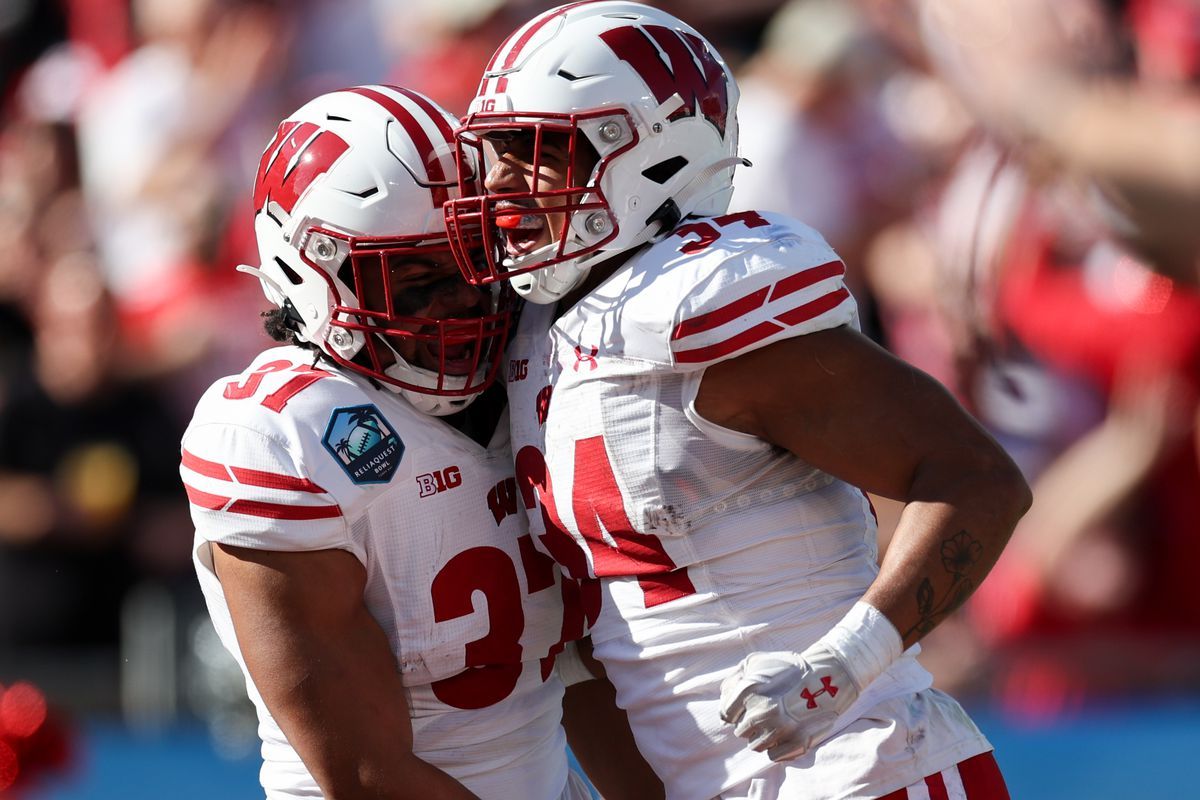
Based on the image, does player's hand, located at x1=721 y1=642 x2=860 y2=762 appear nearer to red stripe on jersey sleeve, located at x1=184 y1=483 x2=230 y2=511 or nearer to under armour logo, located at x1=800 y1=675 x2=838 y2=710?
under armour logo, located at x1=800 y1=675 x2=838 y2=710

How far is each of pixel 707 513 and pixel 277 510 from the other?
0.58 meters

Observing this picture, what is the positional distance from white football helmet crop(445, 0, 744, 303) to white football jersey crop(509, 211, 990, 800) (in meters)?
0.08

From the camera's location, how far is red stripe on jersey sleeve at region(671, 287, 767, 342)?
2037 mm

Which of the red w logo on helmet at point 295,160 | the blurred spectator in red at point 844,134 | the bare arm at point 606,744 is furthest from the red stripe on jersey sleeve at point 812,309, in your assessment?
the blurred spectator in red at point 844,134

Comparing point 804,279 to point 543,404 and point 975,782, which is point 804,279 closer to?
point 543,404

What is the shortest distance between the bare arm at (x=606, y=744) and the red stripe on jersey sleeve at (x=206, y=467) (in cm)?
77

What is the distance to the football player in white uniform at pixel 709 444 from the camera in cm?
200

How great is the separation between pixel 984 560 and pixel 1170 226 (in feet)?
7.04

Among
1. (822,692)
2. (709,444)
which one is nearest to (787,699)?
(822,692)

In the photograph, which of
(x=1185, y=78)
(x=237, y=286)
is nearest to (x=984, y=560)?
(x=1185, y=78)

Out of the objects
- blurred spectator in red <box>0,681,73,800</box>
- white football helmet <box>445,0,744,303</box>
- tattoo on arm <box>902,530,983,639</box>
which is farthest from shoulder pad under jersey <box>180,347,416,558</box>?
blurred spectator in red <box>0,681,73,800</box>

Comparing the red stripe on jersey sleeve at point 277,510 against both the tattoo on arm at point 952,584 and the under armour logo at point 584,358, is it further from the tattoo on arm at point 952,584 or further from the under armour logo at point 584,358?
the tattoo on arm at point 952,584

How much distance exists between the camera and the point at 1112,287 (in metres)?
4.94

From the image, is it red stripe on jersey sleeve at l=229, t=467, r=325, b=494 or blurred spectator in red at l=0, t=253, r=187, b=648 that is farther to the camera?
blurred spectator in red at l=0, t=253, r=187, b=648
